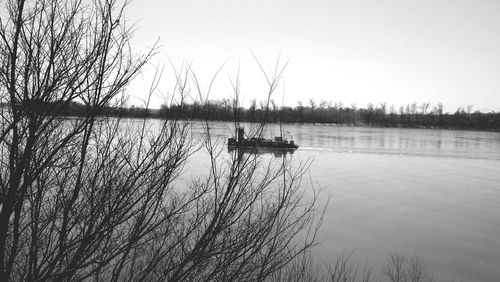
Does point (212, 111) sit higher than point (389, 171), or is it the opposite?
point (212, 111)

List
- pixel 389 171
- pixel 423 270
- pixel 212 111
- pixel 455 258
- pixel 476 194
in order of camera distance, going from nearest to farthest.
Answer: pixel 212 111 → pixel 423 270 → pixel 455 258 → pixel 476 194 → pixel 389 171

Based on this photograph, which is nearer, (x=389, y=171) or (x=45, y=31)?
(x=45, y=31)

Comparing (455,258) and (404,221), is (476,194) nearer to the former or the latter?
(404,221)

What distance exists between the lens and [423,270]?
9016 mm

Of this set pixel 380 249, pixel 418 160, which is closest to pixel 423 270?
pixel 380 249

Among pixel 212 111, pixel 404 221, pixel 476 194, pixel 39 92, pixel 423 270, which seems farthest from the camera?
pixel 476 194

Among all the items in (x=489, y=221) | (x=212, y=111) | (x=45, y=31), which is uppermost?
(x=45, y=31)

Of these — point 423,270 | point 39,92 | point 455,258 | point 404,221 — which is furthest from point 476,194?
point 39,92

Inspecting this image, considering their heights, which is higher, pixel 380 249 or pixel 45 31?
pixel 45 31

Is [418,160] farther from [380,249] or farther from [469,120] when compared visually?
[469,120]

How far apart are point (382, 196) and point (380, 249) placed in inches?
278

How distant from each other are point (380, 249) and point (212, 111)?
8745 mm

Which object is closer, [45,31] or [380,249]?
[45,31]

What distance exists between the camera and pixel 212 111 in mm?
3820
